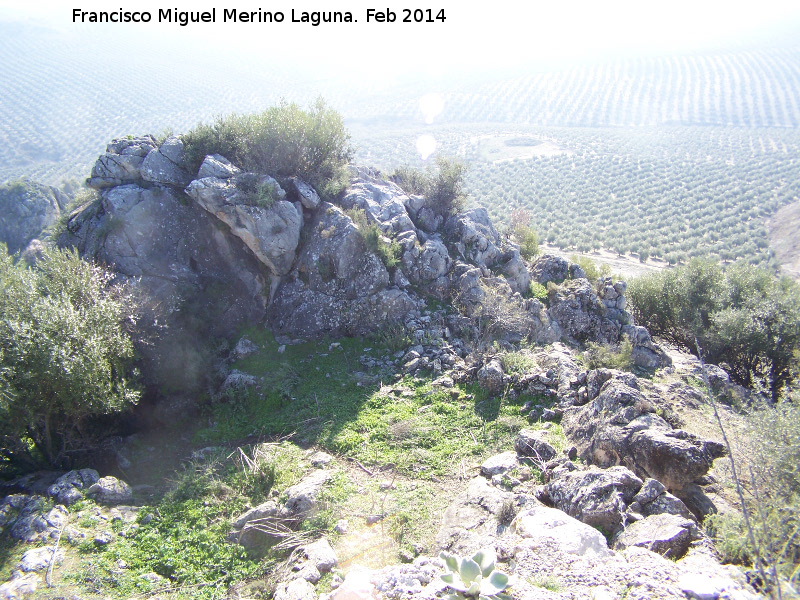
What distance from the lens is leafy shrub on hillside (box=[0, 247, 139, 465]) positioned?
7535 millimetres

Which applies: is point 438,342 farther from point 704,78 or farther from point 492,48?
point 492,48

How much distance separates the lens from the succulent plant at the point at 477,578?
14.3 ft

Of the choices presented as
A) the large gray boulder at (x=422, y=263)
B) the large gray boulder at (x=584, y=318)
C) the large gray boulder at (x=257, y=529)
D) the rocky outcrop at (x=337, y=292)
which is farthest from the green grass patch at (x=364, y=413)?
the large gray boulder at (x=584, y=318)

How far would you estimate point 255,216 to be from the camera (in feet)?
39.2

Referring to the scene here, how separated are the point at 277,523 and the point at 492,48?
130869mm

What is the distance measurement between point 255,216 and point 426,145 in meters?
47.4

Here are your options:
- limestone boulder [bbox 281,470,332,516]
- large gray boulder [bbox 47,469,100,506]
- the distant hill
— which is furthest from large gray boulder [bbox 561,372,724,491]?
the distant hill

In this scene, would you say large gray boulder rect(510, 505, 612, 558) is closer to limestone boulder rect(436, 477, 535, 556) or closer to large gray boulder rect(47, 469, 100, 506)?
limestone boulder rect(436, 477, 535, 556)

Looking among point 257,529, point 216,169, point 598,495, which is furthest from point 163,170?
point 598,495

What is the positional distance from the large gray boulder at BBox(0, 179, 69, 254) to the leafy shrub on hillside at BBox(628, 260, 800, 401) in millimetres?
43866

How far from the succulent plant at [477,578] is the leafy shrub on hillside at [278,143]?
11018 mm

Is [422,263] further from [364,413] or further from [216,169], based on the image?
[216,169]

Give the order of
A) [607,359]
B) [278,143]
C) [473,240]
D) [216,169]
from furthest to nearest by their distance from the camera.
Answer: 1. [473,240]
2. [278,143]
3. [216,169]
4. [607,359]

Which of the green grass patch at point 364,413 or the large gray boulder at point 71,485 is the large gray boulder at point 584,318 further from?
the large gray boulder at point 71,485
